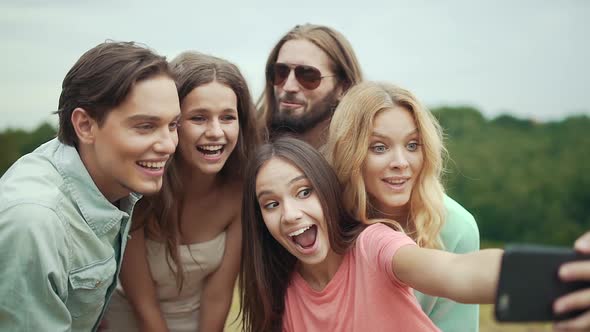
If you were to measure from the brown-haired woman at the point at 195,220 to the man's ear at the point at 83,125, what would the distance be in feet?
2.70

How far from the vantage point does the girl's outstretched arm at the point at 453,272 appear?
251 cm

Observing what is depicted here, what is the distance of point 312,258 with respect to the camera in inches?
152

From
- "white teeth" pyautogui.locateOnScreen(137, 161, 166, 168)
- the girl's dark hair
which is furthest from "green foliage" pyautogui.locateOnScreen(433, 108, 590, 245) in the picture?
"white teeth" pyautogui.locateOnScreen(137, 161, 166, 168)

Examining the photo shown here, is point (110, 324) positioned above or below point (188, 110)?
below

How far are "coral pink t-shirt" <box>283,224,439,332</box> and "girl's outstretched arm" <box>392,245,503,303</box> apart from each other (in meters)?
0.19

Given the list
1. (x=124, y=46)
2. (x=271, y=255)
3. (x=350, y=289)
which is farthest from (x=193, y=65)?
(x=350, y=289)

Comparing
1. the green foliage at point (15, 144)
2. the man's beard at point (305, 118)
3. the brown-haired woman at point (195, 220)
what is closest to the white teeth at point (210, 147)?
the brown-haired woman at point (195, 220)

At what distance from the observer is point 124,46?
3959 mm

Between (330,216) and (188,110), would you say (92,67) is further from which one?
(330,216)

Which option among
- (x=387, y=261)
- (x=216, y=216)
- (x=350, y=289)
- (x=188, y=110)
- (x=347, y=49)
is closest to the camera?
(x=387, y=261)

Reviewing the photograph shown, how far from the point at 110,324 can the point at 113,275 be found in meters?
→ 1.20

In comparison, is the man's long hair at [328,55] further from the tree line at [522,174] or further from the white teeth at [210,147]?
the tree line at [522,174]

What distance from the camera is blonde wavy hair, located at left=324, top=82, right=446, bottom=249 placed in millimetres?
4133

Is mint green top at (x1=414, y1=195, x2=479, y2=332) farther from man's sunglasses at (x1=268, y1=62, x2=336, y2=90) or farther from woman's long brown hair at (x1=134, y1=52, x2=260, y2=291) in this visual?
man's sunglasses at (x1=268, y1=62, x2=336, y2=90)
